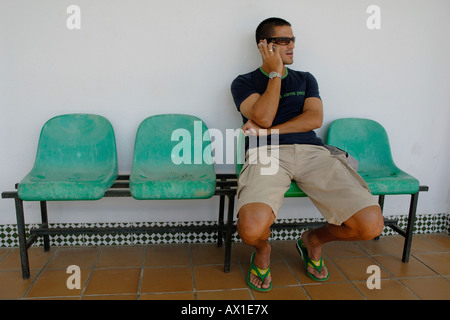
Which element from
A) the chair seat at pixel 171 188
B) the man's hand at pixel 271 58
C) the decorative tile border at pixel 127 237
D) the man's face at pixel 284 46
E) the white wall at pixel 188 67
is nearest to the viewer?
the chair seat at pixel 171 188

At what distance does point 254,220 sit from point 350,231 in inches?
20.0

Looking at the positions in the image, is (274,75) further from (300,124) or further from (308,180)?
(308,180)

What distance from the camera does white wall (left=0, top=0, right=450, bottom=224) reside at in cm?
224

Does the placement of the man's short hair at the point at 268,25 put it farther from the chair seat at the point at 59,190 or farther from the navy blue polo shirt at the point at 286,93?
the chair seat at the point at 59,190

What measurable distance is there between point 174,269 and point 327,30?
1.83 metres

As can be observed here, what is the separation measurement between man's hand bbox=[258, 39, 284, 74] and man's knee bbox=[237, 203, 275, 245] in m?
0.77

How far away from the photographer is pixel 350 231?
186cm

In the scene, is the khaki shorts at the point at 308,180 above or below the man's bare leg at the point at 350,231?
above

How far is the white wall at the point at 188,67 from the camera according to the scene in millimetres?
2238

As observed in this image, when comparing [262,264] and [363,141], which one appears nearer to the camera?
[262,264]

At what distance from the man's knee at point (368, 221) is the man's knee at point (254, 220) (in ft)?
1.39

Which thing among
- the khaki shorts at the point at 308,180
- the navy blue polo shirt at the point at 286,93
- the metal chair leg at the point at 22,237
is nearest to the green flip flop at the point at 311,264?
the khaki shorts at the point at 308,180

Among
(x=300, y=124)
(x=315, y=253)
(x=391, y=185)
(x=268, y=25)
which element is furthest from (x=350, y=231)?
(x=268, y=25)
